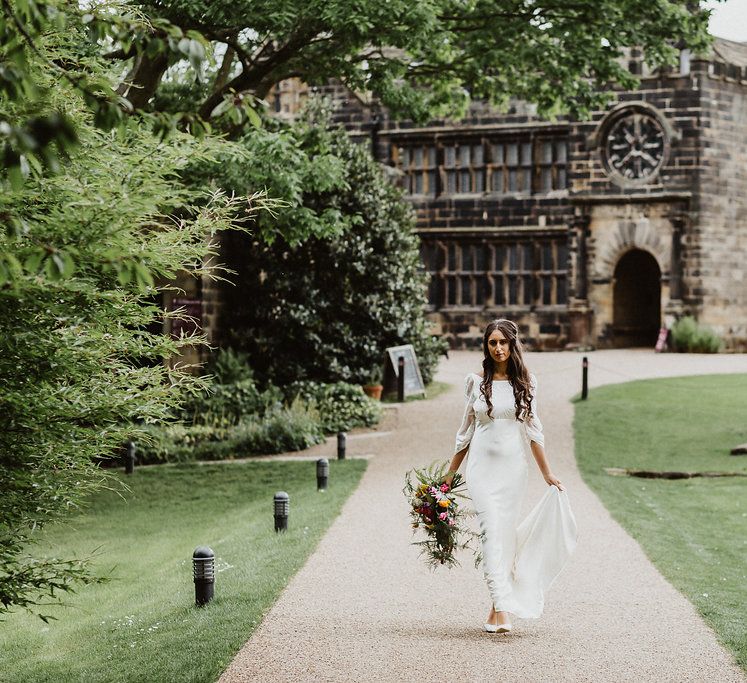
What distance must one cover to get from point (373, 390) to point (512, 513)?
48.4 feet

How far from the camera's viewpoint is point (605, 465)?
16.3m

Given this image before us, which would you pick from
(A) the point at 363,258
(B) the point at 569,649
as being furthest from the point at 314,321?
(B) the point at 569,649

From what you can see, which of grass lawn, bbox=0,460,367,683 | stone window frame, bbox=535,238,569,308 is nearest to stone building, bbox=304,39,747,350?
stone window frame, bbox=535,238,569,308

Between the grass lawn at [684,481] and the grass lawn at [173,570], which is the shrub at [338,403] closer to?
the grass lawn at [173,570]

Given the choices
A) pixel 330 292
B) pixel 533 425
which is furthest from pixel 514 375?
pixel 330 292

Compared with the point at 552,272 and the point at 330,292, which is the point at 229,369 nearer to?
the point at 330,292

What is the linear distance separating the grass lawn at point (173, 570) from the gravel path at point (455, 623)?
0.99 feet

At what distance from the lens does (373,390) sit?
22.1 m

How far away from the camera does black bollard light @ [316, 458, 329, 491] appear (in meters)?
13.8

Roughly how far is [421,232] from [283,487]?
61.2 feet

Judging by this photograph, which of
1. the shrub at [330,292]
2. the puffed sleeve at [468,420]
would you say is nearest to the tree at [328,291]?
the shrub at [330,292]

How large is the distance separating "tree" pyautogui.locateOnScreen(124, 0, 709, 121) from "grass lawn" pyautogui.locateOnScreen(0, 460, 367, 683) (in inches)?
208

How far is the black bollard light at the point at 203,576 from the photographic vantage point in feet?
27.2

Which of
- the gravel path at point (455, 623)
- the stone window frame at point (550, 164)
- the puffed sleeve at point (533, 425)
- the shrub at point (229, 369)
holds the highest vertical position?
the stone window frame at point (550, 164)
